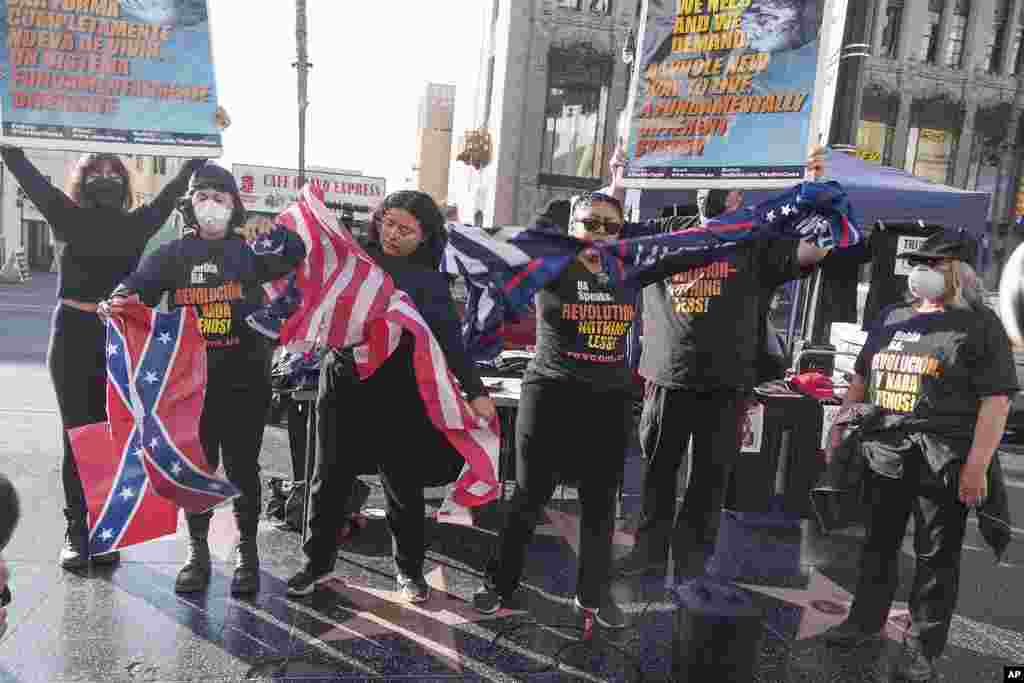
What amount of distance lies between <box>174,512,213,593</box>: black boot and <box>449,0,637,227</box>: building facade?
20370mm

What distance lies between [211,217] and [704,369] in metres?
2.47

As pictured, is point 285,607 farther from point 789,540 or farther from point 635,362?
point 789,540

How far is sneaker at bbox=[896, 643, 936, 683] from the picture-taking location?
3383 mm

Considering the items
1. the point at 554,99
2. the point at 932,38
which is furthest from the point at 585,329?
the point at 932,38

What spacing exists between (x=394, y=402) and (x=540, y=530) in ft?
6.41

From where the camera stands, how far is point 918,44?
2748cm

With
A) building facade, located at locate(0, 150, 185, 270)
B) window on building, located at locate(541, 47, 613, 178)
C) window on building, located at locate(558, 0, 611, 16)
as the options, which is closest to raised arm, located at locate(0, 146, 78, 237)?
building facade, located at locate(0, 150, 185, 270)

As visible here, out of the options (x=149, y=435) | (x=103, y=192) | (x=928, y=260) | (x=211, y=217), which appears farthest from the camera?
(x=103, y=192)

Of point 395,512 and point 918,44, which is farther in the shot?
point 918,44

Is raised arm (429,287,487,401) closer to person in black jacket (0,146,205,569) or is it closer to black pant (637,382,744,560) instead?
black pant (637,382,744,560)

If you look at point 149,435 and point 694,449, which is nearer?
point 149,435

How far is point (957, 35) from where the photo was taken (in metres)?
28.2

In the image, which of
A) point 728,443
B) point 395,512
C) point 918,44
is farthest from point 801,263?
point 918,44

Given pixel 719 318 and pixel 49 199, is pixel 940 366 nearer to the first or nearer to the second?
pixel 719 318
